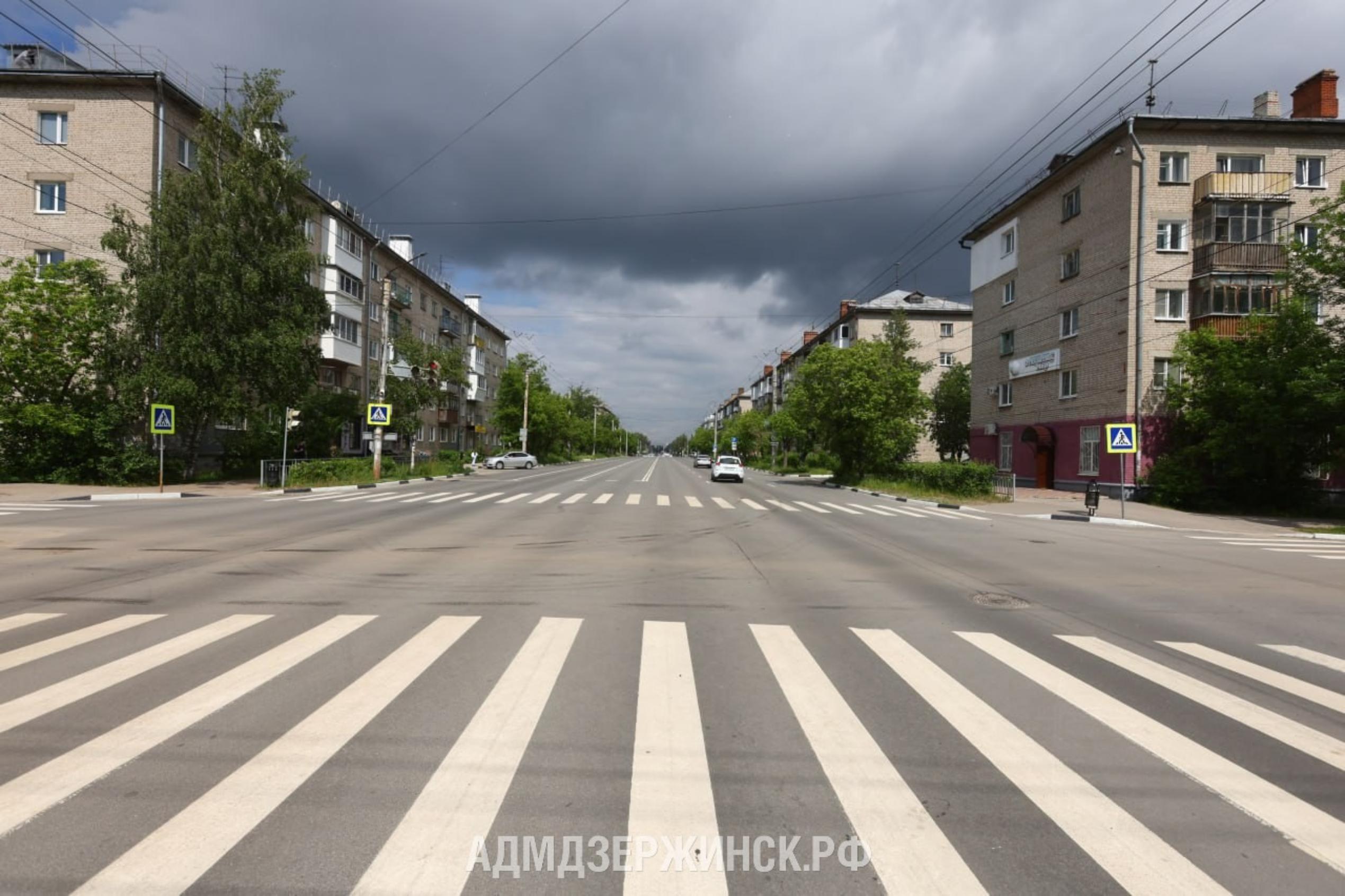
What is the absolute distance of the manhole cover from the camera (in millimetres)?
7904

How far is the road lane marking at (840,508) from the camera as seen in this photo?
2067cm

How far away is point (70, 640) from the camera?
19.2 feet

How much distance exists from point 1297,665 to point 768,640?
4.28 m

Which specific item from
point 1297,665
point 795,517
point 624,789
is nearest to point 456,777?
point 624,789

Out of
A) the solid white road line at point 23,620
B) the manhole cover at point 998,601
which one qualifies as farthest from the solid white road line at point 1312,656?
the solid white road line at point 23,620

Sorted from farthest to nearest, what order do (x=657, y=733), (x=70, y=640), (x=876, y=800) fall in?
(x=70, y=640), (x=657, y=733), (x=876, y=800)

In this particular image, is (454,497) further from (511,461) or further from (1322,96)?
(1322,96)

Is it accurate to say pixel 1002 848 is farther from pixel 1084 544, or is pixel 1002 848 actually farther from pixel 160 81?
pixel 160 81

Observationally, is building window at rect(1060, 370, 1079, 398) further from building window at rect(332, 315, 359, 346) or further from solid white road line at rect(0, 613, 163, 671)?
building window at rect(332, 315, 359, 346)

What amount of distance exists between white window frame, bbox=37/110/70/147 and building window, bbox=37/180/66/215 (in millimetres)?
1487

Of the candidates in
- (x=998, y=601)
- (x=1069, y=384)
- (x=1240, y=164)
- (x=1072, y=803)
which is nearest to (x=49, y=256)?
(x=998, y=601)

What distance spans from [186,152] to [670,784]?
36.7 m

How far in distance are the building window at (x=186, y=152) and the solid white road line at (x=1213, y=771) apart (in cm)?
3647

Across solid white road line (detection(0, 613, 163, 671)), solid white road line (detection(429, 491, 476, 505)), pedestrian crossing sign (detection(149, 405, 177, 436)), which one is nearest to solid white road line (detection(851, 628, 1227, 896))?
solid white road line (detection(0, 613, 163, 671))
